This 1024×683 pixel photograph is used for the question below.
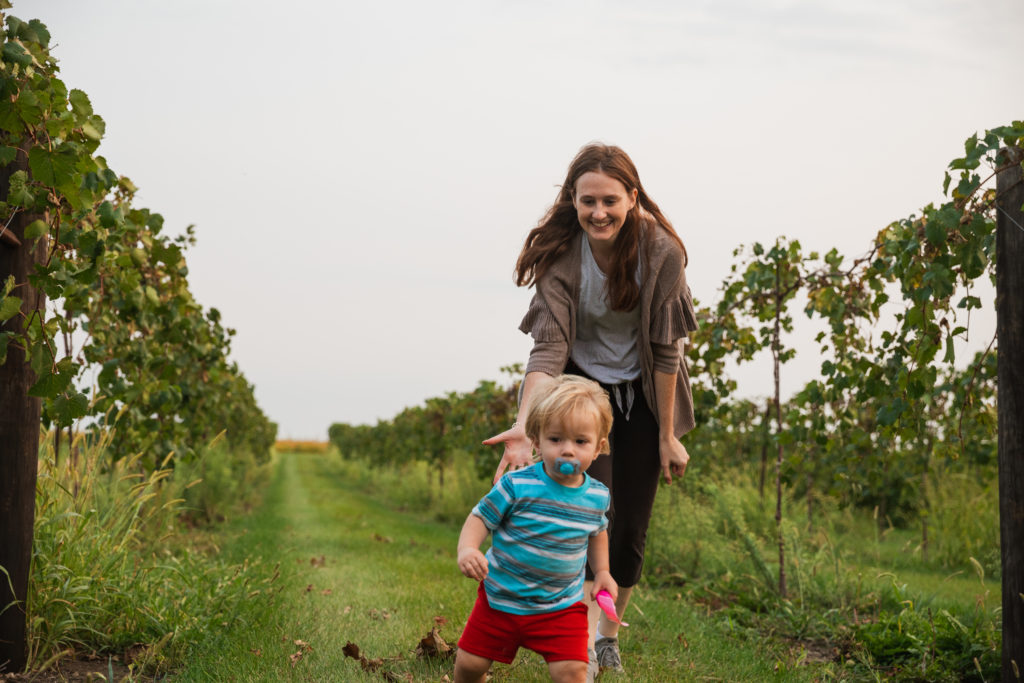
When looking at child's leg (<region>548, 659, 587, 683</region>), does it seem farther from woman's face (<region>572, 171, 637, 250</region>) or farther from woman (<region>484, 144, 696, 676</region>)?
woman's face (<region>572, 171, 637, 250</region>)

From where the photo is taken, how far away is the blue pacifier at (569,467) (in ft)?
8.04

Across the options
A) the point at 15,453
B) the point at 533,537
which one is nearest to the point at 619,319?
the point at 533,537

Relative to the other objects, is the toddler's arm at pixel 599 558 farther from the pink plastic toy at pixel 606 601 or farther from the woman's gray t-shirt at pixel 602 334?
the woman's gray t-shirt at pixel 602 334

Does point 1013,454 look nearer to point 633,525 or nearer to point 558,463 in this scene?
point 633,525

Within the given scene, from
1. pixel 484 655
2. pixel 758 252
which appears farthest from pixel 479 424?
pixel 484 655

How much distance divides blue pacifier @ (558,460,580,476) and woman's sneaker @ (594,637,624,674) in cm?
129

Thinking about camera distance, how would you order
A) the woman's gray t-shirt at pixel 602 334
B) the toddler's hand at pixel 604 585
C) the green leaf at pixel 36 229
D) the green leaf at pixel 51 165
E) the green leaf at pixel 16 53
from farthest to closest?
the woman's gray t-shirt at pixel 602 334 < the green leaf at pixel 36 229 < the green leaf at pixel 51 165 < the green leaf at pixel 16 53 < the toddler's hand at pixel 604 585

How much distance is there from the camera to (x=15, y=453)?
3195 mm

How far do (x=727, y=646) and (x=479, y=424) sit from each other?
7.22m

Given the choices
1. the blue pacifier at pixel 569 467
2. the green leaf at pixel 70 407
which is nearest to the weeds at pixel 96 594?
the green leaf at pixel 70 407

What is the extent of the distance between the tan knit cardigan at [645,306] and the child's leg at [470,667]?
1030 millimetres

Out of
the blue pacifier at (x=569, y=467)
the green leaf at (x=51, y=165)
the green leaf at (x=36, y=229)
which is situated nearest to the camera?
the blue pacifier at (x=569, y=467)

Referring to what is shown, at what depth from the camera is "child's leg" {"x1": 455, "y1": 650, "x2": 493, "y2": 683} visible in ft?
8.52

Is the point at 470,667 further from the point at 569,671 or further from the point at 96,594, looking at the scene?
the point at 96,594
